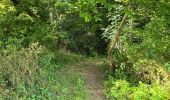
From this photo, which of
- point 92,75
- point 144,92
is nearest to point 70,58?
point 92,75

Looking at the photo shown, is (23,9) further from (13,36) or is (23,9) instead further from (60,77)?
(60,77)

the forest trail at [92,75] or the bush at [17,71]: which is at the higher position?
the bush at [17,71]

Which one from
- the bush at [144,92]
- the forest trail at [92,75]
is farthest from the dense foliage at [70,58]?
the forest trail at [92,75]

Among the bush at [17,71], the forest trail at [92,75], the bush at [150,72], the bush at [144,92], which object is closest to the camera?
the bush at [144,92]

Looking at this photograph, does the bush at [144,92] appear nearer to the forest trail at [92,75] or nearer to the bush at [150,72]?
the bush at [150,72]

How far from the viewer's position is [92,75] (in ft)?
35.1

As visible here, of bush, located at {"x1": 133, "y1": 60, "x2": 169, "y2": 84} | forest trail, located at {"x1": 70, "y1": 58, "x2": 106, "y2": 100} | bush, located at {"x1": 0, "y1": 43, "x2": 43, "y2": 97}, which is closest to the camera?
bush, located at {"x1": 133, "y1": 60, "x2": 169, "y2": 84}

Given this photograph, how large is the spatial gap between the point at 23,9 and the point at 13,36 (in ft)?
4.49

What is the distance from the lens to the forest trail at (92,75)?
8.61m

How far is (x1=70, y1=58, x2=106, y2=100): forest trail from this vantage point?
861 centimetres

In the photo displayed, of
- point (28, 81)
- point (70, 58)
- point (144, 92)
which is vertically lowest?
point (70, 58)

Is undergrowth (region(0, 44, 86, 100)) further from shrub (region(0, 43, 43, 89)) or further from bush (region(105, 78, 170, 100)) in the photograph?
bush (region(105, 78, 170, 100))

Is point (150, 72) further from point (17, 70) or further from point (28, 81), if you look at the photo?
point (17, 70)

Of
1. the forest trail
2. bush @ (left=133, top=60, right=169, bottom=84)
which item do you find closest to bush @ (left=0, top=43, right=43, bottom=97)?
the forest trail
